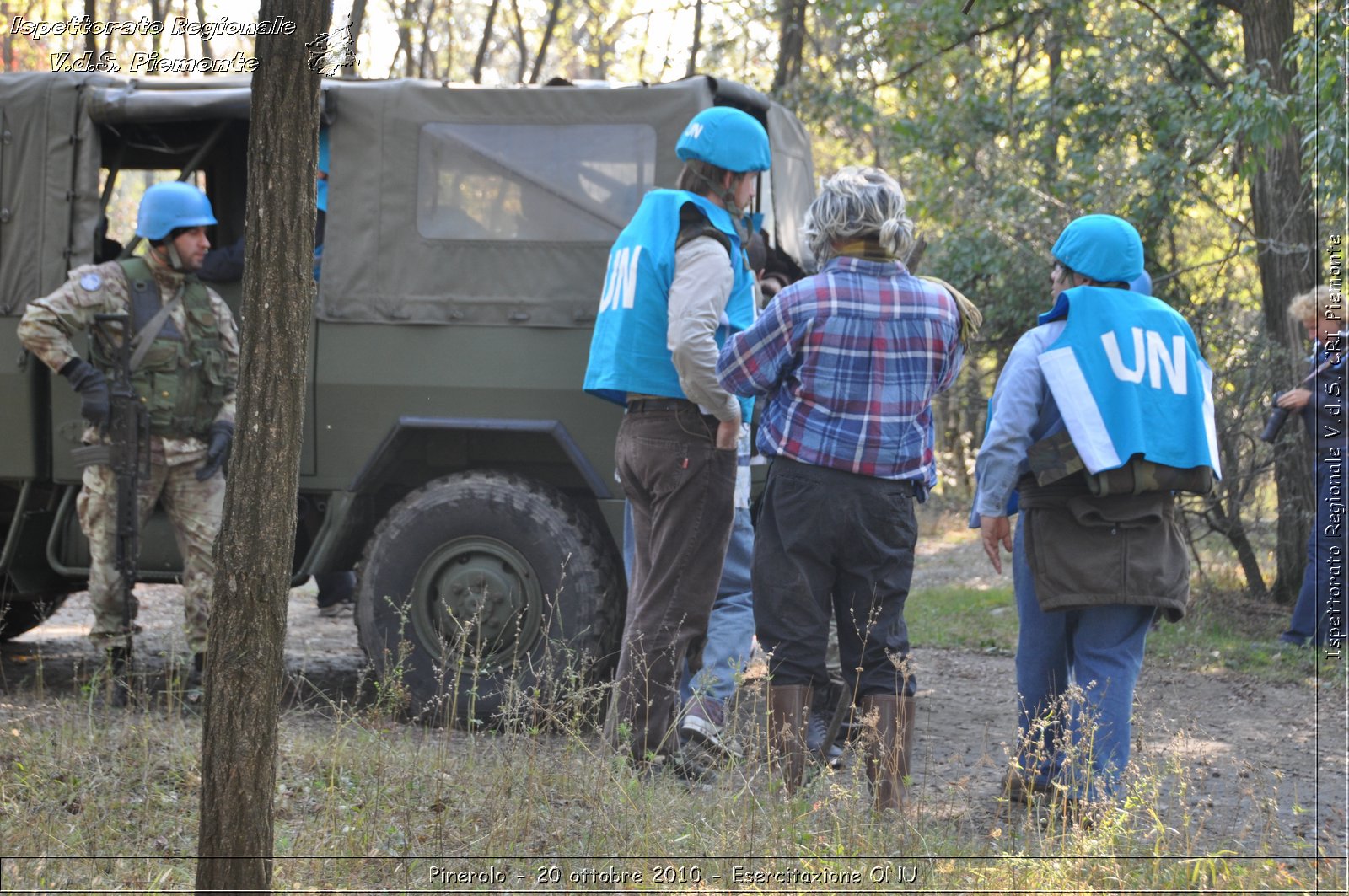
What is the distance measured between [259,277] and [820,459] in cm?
182

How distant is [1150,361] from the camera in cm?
409

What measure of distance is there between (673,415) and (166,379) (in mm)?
2414

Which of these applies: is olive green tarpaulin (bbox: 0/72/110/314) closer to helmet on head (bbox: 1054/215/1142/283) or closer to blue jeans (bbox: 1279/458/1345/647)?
helmet on head (bbox: 1054/215/1142/283)

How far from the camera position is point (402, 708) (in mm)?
5551

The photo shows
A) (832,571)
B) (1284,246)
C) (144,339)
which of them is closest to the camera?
(832,571)

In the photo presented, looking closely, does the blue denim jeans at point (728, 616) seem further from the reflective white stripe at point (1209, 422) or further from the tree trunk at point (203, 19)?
the tree trunk at point (203, 19)

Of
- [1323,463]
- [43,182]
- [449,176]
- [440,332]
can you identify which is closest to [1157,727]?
[1323,463]

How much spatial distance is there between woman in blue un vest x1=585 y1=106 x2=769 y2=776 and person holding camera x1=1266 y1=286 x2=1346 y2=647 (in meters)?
4.19

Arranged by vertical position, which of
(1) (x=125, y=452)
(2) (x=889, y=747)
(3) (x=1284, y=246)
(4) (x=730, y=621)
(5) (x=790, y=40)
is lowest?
(2) (x=889, y=747)

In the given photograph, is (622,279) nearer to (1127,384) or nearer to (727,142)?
(727,142)

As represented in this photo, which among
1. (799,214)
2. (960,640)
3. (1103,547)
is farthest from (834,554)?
(960,640)

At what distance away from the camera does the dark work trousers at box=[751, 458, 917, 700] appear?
3.96 metres

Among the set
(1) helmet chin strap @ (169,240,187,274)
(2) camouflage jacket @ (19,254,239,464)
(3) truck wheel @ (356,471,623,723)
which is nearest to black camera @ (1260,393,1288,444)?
(3) truck wheel @ (356,471,623,723)

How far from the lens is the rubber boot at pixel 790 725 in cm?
391
